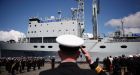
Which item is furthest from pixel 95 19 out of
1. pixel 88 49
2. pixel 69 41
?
pixel 69 41

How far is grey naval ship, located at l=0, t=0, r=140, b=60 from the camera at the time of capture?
3603 cm

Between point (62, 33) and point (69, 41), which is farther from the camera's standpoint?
point (62, 33)

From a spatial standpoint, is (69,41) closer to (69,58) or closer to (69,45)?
(69,45)

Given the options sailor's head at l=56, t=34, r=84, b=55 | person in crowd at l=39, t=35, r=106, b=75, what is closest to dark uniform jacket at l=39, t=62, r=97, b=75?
person in crowd at l=39, t=35, r=106, b=75

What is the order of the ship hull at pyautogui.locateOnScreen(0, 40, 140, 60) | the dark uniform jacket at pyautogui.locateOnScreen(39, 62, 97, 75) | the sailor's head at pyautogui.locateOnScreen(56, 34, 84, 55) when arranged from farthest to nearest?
the ship hull at pyautogui.locateOnScreen(0, 40, 140, 60) < the sailor's head at pyautogui.locateOnScreen(56, 34, 84, 55) < the dark uniform jacket at pyautogui.locateOnScreen(39, 62, 97, 75)

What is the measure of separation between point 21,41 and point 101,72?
41.5 meters

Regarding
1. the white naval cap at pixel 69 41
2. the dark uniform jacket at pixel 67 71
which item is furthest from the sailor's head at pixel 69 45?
the dark uniform jacket at pixel 67 71

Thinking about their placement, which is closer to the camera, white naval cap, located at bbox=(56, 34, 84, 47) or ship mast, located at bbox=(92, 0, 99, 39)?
white naval cap, located at bbox=(56, 34, 84, 47)

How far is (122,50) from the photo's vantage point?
117 ft

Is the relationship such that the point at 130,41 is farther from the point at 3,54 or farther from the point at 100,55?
the point at 3,54

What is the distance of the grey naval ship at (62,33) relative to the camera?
36.0m

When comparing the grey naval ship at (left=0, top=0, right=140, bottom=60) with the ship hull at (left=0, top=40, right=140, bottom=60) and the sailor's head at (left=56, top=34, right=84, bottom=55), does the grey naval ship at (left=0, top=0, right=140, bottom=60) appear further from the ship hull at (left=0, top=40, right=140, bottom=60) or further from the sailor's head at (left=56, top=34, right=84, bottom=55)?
the sailor's head at (left=56, top=34, right=84, bottom=55)

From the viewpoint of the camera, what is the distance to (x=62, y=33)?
38.7 m

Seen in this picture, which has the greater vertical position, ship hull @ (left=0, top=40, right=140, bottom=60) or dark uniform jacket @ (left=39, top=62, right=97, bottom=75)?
dark uniform jacket @ (left=39, top=62, right=97, bottom=75)
